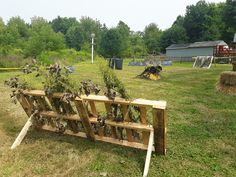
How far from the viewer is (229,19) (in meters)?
44.3

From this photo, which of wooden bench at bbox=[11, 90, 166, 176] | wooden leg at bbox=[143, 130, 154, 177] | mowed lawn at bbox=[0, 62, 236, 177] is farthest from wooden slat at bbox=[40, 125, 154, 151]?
wooden leg at bbox=[143, 130, 154, 177]

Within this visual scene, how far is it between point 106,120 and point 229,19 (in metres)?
48.2

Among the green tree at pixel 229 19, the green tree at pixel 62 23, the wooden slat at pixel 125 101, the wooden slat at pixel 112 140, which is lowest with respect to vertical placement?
the wooden slat at pixel 112 140

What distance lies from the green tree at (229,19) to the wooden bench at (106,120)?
46.5 m

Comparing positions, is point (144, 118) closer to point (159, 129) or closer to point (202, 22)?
point (159, 129)

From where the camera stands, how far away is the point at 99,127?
11.3 feet

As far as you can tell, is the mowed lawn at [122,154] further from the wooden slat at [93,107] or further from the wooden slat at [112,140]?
the wooden slat at [93,107]

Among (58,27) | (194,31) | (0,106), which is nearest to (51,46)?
(194,31)

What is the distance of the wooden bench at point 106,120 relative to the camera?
2.94 metres

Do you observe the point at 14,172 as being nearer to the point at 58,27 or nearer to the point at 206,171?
the point at 206,171

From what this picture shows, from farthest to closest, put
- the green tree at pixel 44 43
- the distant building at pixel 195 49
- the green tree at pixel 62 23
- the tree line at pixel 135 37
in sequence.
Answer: the green tree at pixel 62 23
the tree line at pixel 135 37
the green tree at pixel 44 43
the distant building at pixel 195 49

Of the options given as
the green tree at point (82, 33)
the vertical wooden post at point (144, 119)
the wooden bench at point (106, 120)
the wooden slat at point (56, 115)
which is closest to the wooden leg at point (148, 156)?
the wooden bench at point (106, 120)

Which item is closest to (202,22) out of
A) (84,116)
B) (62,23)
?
(84,116)

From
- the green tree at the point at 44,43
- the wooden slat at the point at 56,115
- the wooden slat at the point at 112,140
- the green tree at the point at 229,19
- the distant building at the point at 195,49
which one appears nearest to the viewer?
the wooden slat at the point at 112,140
